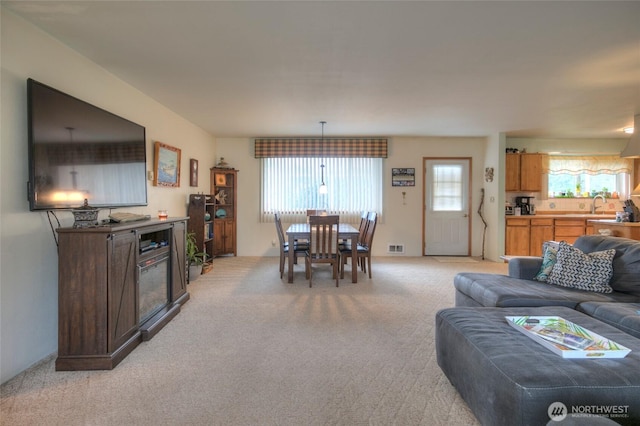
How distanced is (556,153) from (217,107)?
6.37 metres

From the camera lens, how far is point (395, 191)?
20.5ft

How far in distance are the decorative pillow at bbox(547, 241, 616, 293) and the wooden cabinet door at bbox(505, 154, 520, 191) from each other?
3641 millimetres

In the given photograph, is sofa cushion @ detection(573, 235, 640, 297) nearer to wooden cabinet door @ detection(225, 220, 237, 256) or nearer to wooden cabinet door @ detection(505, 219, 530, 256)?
wooden cabinet door @ detection(505, 219, 530, 256)

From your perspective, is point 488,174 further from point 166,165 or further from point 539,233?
point 166,165

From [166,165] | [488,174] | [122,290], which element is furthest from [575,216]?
[122,290]

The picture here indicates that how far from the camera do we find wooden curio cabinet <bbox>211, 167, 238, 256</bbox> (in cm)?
591

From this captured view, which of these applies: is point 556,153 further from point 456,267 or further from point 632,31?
point 632,31

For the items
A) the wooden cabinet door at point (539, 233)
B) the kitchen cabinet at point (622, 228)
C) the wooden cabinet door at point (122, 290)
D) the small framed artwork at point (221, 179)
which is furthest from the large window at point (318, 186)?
the wooden cabinet door at point (122, 290)

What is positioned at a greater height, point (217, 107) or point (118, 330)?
point (217, 107)

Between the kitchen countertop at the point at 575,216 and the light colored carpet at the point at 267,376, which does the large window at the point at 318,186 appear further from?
the light colored carpet at the point at 267,376

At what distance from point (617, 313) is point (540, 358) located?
3.53ft

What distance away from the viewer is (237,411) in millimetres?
1691

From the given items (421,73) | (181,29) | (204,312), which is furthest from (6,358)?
(421,73)
